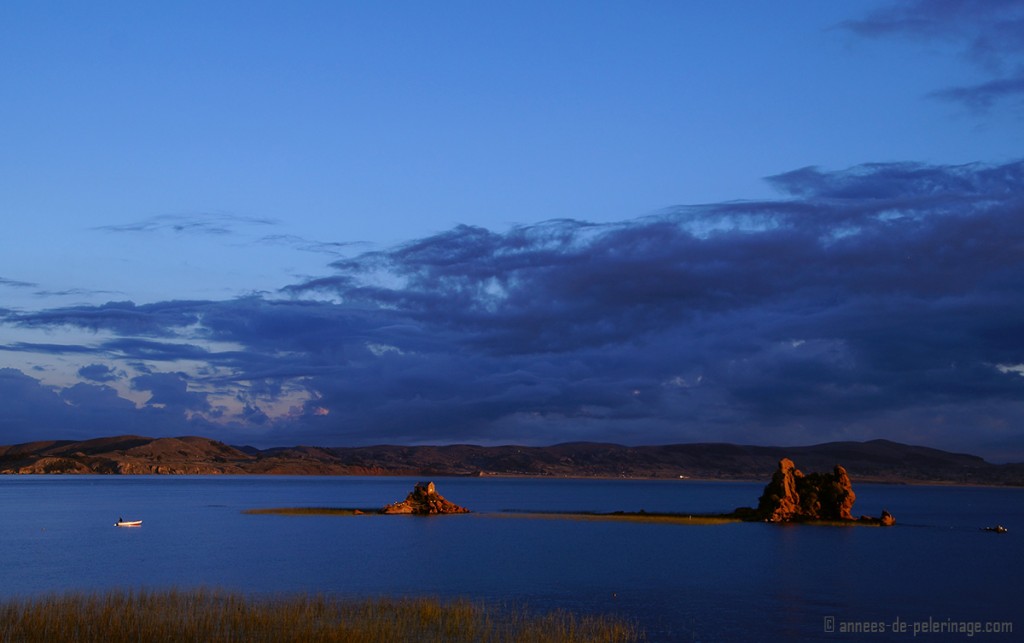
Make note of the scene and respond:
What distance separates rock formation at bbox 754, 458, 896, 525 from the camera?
12962 centimetres

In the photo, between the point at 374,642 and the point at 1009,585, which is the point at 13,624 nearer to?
the point at 374,642

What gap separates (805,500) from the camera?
433ft

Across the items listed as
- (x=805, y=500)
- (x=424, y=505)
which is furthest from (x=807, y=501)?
(x=424, y=505)

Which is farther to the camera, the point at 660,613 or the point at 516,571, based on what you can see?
the point at 516,571

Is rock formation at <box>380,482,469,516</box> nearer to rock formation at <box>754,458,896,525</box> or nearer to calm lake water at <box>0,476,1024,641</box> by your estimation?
calm lake water at <box>0,476,1024,641</box>

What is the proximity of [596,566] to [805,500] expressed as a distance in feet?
210

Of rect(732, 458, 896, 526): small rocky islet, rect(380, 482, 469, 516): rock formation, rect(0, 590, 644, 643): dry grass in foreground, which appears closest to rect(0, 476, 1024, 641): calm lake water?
rect(732, 458, 896, 526): small rocky islet

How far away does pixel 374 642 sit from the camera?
4028 cm

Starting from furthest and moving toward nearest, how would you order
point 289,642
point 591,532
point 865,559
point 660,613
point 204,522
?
point 204,522 → point 591,532 → point 865,559 → point 660,613 → point 289,642

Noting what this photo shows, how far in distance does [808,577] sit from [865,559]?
17.3 m

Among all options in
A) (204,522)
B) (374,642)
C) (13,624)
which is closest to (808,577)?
(374,642)

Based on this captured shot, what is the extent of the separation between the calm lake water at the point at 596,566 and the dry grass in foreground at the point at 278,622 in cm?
579

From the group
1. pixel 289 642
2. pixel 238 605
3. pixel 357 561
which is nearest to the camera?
pixel 289 642

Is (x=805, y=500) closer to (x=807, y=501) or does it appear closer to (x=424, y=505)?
(x=807, y=501)
